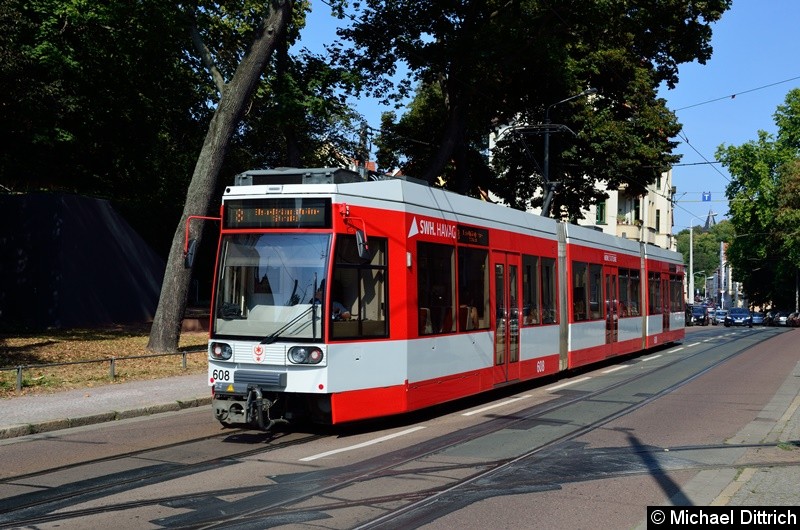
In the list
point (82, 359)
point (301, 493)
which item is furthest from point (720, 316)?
point (301, 493)

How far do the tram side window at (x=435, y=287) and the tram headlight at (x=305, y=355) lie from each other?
81.0 inches

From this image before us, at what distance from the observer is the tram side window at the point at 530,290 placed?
16.6 m

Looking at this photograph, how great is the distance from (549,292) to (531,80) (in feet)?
60.1

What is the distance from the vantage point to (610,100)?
3709 centimetres

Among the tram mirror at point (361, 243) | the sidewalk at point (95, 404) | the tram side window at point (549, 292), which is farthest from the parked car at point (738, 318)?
the tram mirror at point (361, 243)

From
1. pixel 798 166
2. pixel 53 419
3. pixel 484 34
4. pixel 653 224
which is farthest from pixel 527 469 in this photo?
pixel 653 224

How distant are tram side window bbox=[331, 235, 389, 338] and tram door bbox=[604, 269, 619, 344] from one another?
12240 millimetres

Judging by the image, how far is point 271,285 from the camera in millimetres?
11023

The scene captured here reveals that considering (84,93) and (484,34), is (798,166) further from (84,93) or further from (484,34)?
(84,93)

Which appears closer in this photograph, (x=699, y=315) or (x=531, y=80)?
(x=531, y=80)

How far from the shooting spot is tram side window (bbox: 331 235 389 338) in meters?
10.9

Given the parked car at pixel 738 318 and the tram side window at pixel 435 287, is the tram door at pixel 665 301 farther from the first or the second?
the parked car at pixel 738 318

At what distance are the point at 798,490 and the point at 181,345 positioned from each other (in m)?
19.1

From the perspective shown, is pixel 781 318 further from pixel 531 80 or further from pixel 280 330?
pixel 280 330
